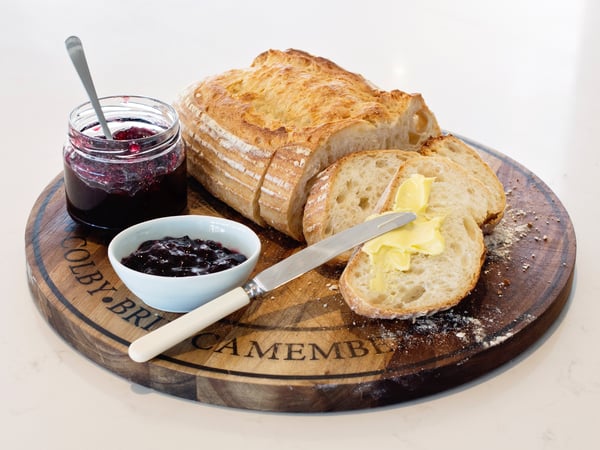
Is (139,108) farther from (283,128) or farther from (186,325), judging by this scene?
(186,325)

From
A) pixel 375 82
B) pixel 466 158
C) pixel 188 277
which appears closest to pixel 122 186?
pixel 188 277

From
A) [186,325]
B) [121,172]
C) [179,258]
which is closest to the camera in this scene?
[186,325]

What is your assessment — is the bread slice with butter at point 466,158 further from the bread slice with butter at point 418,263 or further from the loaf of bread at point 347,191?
the bread slice with butter at point 418,263

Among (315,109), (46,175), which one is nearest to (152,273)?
(315,109)

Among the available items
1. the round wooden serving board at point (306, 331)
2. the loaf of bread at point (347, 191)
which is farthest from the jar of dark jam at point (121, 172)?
the loaf of bread at point (347, 191)

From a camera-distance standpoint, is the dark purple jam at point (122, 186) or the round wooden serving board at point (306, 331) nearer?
the round wooden serving board at point (306, 331)
